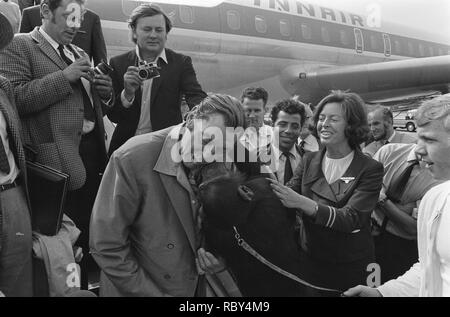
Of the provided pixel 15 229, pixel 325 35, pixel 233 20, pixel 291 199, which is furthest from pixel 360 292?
pixel 325 35

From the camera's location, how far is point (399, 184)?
7.50 ft

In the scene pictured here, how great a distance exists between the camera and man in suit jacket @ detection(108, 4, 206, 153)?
2.33m

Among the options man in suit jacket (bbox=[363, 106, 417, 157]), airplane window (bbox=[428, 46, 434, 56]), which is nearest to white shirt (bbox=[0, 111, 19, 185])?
man in suit jacket (bbox=[363, 106, 417, 157])

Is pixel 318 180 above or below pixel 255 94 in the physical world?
below

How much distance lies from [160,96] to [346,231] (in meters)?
1.12

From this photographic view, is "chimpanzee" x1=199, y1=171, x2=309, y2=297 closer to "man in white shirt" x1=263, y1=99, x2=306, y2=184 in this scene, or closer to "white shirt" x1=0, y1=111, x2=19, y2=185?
"white shirt" x1=0, y1=111, x2=19, y2=185

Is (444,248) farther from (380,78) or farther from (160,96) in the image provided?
(380,78)

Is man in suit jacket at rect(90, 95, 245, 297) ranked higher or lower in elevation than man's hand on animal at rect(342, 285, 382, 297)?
higher

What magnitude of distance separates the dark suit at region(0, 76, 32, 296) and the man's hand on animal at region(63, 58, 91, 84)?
326 mm

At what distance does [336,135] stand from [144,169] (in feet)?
2.98

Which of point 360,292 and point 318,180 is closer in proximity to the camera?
point 360,292

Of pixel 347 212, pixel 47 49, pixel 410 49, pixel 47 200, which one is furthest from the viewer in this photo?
pixel 410 49
